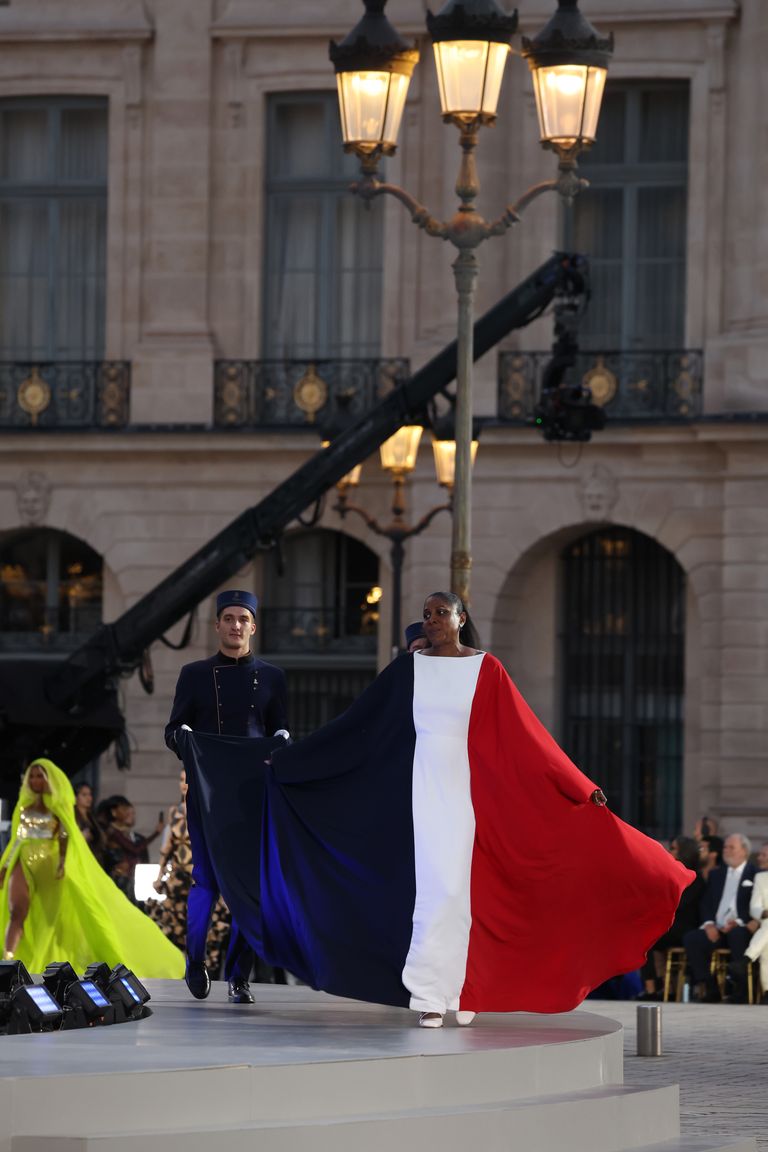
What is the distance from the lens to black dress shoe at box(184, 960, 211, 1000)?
12.3 m

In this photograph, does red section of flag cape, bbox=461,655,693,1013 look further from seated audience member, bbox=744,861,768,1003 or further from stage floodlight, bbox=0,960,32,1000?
seated audience member, bbox=744,861,768,1003

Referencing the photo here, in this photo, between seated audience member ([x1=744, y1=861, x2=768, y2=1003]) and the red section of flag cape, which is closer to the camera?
the red section of flag cape

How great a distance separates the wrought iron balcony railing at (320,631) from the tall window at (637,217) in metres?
3.71

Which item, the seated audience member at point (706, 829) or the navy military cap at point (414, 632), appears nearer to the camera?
the navy military cap at point (414, 632)

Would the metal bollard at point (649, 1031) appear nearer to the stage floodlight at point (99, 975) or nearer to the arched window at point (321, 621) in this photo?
the stage floodlight at point (99, 975)

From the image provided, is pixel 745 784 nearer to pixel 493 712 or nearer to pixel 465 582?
pixel 465 582

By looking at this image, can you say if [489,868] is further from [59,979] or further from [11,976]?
[11,976]

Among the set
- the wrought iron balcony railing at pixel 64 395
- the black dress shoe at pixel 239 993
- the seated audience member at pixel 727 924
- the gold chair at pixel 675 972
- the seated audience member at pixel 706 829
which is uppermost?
the wrought iron balcony railing at pixel 64 395

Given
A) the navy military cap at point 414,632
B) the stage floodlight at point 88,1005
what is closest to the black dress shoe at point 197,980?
the stage floodlight at point 88,1005

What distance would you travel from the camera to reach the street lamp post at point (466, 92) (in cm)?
1670

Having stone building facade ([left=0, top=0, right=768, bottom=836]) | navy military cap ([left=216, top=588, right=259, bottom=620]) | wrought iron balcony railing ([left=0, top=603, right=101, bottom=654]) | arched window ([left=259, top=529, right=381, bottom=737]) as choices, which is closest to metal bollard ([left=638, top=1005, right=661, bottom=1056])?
navy military cap ([left=216, top=588, right=259, bottom=620])

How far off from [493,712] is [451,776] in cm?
30

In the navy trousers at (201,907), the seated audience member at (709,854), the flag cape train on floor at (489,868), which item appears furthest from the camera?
the seated audience member at (709,854)

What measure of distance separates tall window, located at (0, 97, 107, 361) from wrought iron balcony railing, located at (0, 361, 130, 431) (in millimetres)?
361
